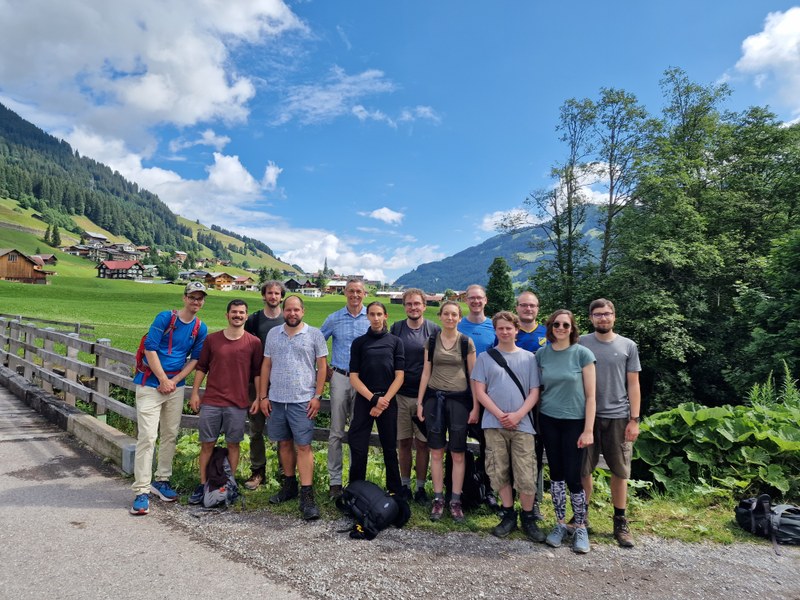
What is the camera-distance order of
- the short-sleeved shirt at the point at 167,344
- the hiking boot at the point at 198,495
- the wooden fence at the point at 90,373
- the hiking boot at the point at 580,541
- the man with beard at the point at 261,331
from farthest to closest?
the wooden fence at the point at 90,373, the man with beard at the point at 261,331, the short-sleeved shirt at the point at 167,344, the hiking boot at the point at 198,495, the hiking boot at the point at 580,541

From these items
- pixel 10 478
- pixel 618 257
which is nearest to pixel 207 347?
pixel 10 478

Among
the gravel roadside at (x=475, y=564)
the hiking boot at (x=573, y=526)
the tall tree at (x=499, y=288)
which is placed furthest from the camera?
the tall tree at (x=499, y=288)

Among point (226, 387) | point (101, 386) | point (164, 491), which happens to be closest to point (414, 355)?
point (226, 387)

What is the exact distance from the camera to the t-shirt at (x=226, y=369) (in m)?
4.64

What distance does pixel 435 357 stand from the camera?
180 inches

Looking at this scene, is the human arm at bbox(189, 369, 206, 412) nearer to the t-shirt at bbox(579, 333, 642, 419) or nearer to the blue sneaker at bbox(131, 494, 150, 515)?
the blue sneaker at bbox(131, 494, 150, 515)

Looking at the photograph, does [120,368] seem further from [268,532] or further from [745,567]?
[745,567]

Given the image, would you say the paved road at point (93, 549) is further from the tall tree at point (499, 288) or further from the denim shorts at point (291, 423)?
the tall tree at point (499, 288)

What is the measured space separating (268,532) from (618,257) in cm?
2306

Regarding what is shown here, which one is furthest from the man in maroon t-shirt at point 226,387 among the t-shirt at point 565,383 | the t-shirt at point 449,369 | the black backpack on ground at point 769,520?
the black backpack on ground at point 769,520

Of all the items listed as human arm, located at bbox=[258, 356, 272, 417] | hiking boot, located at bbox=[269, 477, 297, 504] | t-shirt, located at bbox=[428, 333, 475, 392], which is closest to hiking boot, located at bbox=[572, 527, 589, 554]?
t-shirt, located at bbox=[428, 333, 475, 392]

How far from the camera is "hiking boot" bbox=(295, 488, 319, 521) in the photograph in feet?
13.8

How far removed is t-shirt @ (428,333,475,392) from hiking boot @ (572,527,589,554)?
163 cm

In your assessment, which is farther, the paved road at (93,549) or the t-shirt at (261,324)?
the t-shirt at (261,324)
